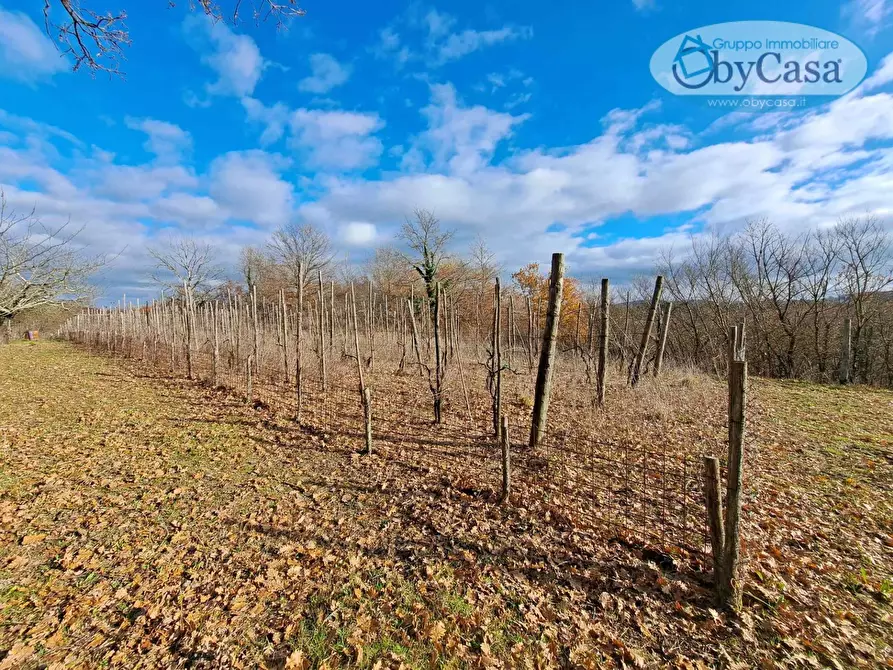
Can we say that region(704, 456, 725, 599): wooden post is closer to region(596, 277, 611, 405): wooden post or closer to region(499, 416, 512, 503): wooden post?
region(499, 416, 512, 503): wooden post

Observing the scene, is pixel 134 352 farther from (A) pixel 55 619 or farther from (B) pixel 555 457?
(B) pixel 555 457

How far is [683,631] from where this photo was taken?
8.13 ft

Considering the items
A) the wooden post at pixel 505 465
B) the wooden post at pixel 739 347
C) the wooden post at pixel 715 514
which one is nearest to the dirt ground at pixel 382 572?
the wooden post at pixel 505 465

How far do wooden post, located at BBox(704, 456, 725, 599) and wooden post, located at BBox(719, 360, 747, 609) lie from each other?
3 centimetres

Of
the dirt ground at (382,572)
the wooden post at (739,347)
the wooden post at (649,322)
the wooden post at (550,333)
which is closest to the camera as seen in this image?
the dirt ground at (382,572)

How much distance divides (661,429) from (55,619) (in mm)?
8174

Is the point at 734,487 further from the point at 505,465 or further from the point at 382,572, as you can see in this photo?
the point at 382,572

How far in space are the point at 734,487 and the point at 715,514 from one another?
0.27m

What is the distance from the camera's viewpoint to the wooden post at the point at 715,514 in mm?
2623

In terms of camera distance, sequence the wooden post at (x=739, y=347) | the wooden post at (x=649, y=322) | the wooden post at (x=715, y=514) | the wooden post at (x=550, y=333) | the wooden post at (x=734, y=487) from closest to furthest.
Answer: the wooden post at (x=734, y=487)
the wooden post at (x=715, y=514)
the wooden post at (x=739, y=347)
the wooden post at (x=550, y=333)
the wooden post at (x=649, y=322)

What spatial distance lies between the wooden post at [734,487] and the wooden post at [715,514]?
28 mm

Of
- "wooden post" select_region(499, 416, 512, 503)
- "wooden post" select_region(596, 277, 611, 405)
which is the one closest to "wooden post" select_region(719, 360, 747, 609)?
"wooden post" select_region(499, 416, 512, 503)

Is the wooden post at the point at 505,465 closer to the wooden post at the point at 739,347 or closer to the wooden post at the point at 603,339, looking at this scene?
the wooden post at the point at 739,347

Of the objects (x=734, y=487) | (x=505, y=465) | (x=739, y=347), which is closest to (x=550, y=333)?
(x=505, y=465)
